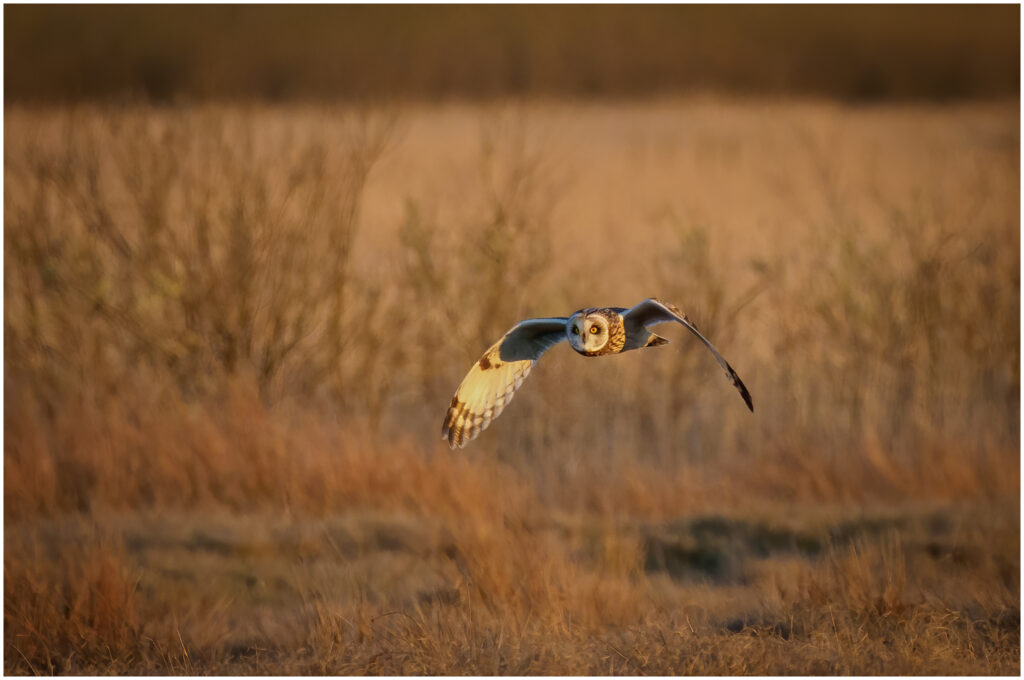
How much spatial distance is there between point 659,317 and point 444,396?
722 cm

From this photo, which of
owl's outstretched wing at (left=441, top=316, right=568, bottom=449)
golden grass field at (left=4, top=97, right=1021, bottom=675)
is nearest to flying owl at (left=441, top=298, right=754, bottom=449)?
owl's outstretched wing at (left=441, top=316, right=568, bottom=449)

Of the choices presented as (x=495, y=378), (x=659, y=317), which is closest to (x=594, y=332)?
(x=659, y=317)

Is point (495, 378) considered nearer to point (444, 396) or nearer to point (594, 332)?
point (594, 332)

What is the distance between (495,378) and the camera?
16.8 feet

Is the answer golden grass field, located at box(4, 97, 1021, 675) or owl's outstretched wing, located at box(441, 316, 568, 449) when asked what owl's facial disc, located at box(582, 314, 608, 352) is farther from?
golden grass field, located at box(4, 97, 1021, 675)

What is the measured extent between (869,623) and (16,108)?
8.16 metres

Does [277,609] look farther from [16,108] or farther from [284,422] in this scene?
[16,108]

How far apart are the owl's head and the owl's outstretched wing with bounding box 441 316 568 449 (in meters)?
0.38

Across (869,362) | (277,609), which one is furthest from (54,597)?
(869,362)

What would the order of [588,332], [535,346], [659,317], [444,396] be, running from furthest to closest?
[444,396]
[535,346]
[659,317]
[588,332]

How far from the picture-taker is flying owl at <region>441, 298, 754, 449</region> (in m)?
4.30

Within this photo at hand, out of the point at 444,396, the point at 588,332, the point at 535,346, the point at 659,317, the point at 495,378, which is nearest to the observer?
the point at 588,332

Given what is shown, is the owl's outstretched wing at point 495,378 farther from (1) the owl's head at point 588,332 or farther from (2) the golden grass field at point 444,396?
(2) the golden grass field at point 444,396

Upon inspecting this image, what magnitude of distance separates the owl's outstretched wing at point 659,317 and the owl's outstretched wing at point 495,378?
33 centimetres
